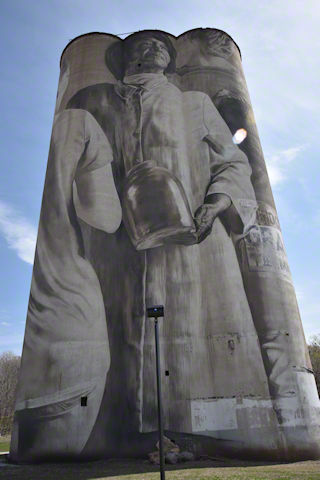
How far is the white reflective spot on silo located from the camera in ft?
80.5

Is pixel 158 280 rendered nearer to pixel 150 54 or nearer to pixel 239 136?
pixel 239 136

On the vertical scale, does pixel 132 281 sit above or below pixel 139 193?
below

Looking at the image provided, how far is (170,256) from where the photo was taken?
20.9 meters

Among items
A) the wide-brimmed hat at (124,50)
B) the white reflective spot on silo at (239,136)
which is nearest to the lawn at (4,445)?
the white reflective spot on silo at (239,136)

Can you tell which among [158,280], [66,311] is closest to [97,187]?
[158,280]

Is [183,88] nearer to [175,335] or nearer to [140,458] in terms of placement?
[175,335]

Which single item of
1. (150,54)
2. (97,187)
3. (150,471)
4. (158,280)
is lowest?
(150,471)

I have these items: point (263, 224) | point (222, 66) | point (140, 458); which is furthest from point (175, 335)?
point (222, 66)

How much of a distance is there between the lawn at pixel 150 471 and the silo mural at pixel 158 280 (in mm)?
1159

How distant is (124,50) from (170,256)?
15.4 m

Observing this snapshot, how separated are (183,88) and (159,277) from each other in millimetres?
13515

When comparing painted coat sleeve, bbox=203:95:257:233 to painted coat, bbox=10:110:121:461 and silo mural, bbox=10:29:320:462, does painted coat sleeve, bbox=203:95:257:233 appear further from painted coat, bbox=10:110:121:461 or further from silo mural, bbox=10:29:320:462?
painted coat, bbox=10:110:121:461

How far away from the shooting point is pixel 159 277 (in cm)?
2041

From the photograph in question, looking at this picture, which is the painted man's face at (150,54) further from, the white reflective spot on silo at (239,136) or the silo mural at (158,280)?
the white reflective spot on silo at (239,136)
